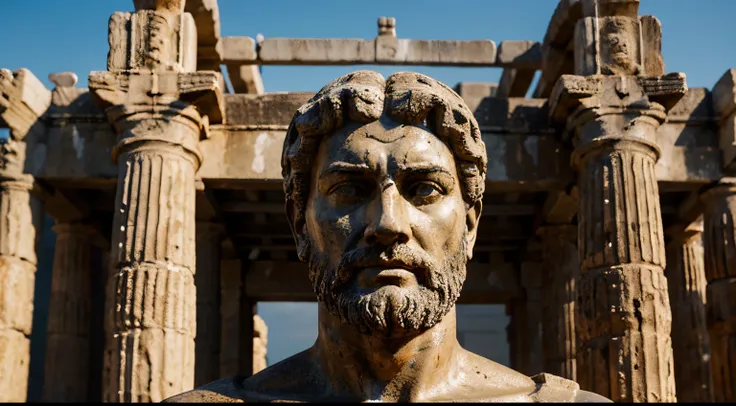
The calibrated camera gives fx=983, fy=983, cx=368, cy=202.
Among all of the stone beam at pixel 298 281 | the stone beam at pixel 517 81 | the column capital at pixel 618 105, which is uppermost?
the stone beam at pixel 517 81

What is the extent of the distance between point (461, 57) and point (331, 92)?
11.1 m

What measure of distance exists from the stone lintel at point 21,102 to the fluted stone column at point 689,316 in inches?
388

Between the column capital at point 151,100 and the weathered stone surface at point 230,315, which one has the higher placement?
the column capital at point 151,100

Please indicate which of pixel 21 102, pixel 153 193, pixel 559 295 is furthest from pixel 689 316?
pixel 21 102

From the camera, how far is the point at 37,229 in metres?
12.7

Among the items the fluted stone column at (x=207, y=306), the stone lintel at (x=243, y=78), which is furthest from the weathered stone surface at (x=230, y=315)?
the stone lintel at (x=243, y=78)

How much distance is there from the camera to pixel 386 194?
3242mm

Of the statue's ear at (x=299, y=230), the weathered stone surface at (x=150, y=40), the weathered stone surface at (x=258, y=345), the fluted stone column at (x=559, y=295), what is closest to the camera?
the statue's ear at (x=299, y=230)

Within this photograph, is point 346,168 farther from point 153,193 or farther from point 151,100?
point 151,100

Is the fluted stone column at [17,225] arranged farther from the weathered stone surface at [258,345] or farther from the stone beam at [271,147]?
the weathered stone surface at [258,345]

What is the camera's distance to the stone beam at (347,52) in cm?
1399

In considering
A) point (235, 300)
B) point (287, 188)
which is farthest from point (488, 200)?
point (287, 188)

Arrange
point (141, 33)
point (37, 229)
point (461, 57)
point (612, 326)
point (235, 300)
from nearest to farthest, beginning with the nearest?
point (612, 326) → point (141, 33) → point (37, 229) → point (461, 57) → point (235, 300)

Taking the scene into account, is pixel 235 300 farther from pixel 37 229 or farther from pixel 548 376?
pixel 548 376
